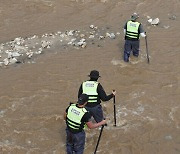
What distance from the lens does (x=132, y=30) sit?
14.2 metres

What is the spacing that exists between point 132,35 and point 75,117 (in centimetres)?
634

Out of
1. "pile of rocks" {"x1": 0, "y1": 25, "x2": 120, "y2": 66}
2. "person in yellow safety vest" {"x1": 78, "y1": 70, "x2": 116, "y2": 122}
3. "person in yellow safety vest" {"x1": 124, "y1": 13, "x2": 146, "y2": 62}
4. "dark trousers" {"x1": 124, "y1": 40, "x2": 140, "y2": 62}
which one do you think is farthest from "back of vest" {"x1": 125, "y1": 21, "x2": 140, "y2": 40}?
"person in yellow safety vest" {"x1": 78, "y1": 70, "x2": 116, "y2": 122}

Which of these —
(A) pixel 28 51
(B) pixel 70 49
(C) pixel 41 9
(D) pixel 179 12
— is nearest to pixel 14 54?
(A) pixel 28 51

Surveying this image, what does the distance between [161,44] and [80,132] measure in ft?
26.9

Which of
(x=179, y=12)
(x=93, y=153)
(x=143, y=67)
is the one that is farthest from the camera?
(x=179, y=12)

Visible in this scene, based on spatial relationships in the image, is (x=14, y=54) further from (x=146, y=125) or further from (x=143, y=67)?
(x=146, y=125)

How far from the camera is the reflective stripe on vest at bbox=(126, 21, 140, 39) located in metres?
14.1

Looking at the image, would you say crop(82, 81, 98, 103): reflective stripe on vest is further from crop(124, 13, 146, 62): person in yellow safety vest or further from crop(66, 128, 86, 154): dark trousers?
crop(124, 13, 146, 62): person in yellow safety vest

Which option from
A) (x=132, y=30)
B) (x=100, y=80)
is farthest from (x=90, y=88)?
(x=132, y=30)

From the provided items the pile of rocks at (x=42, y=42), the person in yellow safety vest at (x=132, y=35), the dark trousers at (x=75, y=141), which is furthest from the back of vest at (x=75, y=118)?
the pile of rocks at (x=42, y=42)

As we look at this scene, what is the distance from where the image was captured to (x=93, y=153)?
10.6 m

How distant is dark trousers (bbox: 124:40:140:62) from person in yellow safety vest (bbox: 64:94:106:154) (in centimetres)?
597

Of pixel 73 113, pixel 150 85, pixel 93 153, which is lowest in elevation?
pixel 93 153

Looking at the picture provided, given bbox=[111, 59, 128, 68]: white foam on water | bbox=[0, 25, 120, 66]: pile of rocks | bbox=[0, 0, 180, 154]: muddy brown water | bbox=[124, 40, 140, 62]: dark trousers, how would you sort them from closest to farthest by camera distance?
bbox=[0, 0, 180, 154]: muddy brown water → bbox=[124, 40, 140, 62]: dark trousers → bbox=[111, 59, 128, 68]: white foam on water → bbox=[0, 25, 120, 66]: pile of rocks
